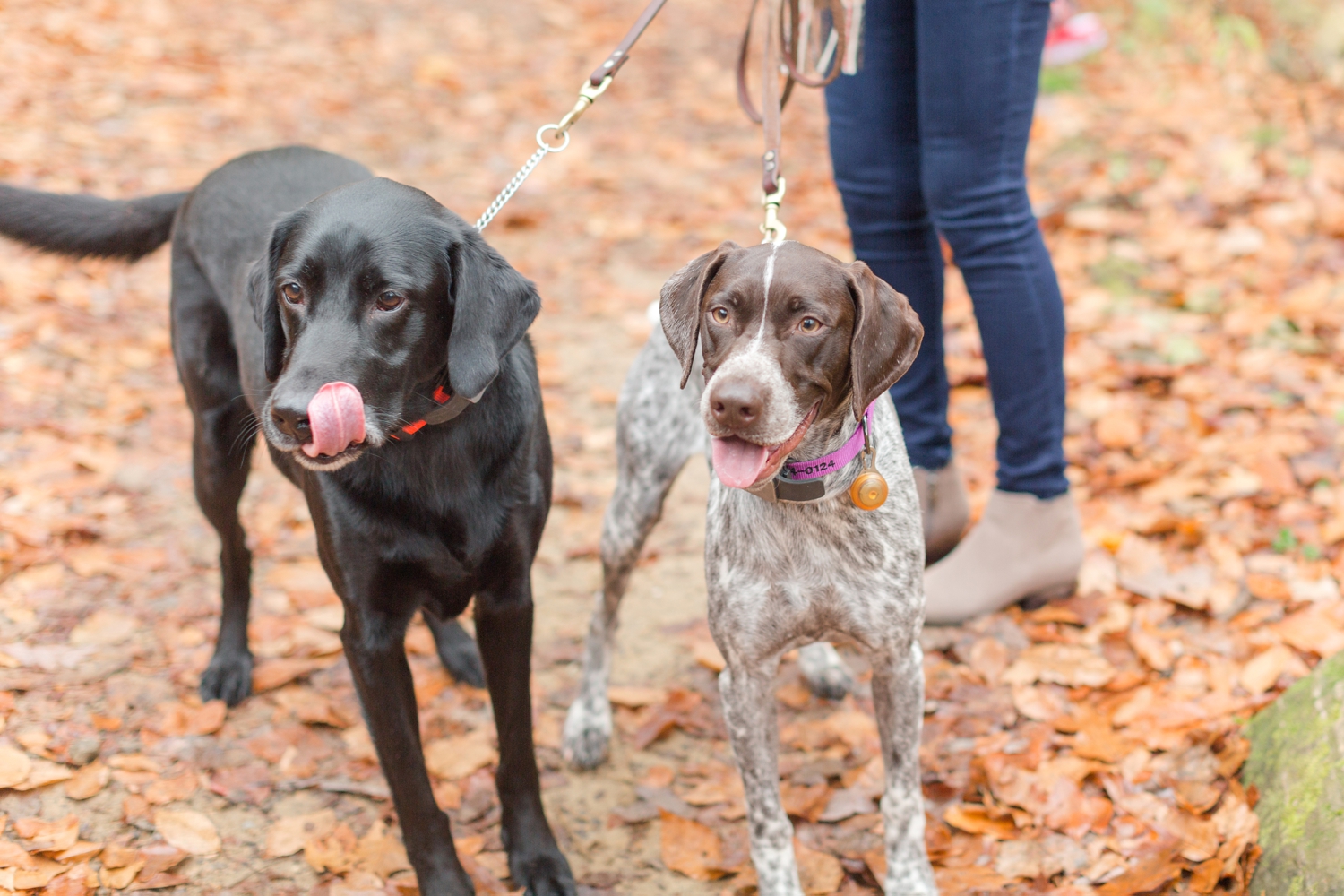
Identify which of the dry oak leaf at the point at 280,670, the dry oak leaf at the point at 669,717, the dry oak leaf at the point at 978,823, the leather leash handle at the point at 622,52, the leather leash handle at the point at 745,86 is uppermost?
the leather leash handle at the point at 622,52

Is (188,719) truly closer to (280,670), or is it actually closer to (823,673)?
(280,670)

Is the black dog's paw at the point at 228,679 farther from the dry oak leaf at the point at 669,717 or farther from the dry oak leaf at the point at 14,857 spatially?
the dry oak leaf at the point at 669,717

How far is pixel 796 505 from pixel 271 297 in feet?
4.41

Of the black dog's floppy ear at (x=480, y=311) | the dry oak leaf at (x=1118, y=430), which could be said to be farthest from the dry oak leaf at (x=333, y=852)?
the dry oak leaf at (x=1118, y=430)

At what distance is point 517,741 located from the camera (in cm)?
293

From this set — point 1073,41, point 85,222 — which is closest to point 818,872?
point 85,222

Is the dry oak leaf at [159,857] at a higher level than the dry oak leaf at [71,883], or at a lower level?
lower

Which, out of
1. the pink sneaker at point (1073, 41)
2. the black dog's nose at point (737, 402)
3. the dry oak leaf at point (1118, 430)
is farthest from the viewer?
the pink sneaker at point (1073, 41)

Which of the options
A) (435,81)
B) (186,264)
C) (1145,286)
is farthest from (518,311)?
(435,81)

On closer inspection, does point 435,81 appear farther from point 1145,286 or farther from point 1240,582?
point 1240,582

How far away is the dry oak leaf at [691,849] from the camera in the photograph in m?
3.00

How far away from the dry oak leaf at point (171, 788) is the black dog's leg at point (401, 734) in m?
0.78

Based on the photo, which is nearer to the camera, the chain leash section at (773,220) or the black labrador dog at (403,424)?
the black labrador dog at (403,424)

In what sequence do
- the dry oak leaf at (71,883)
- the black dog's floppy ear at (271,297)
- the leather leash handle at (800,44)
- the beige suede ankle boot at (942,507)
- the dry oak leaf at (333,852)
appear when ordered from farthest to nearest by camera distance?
the beige suede ankle boot at (942,507) < the leather leash handle at (800,44) < the dry oak leaf at (333,852) < the dry oak leaf at (71,883) < the black dog's floppy ear at (271,297)
